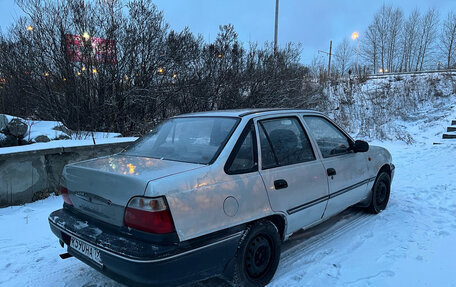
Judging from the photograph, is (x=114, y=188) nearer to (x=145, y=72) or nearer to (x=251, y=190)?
(x=251, y=190)

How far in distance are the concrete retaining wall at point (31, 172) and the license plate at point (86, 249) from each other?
2.69m

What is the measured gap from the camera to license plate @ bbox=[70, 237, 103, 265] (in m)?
2.36

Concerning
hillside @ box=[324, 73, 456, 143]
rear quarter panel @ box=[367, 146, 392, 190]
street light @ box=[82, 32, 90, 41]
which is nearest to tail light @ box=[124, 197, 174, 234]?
rear quarter panel @ box=[367, 146, 392, 190]

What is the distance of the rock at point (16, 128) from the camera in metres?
5.70

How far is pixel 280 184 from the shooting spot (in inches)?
114

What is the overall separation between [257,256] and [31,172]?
12.9 feet

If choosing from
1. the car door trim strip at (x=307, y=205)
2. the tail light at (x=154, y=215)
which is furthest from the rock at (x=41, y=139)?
the car door trim strip at (x=307, y=205)

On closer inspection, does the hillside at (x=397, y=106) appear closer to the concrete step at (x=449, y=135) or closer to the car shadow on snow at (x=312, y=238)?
the concrete step at (x=449, y=135)

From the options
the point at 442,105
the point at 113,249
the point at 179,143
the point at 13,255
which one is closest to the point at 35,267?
the point at 13,255

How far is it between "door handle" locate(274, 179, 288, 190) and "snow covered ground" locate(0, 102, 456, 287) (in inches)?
34.3

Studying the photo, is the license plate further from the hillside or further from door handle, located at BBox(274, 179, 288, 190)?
the hillside

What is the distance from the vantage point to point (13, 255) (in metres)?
3.36

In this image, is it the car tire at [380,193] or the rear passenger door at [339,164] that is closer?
the rear passenger door at [339,164]


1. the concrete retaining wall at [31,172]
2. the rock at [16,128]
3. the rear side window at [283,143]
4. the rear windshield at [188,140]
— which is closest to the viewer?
the rear windshield at [188,140]
